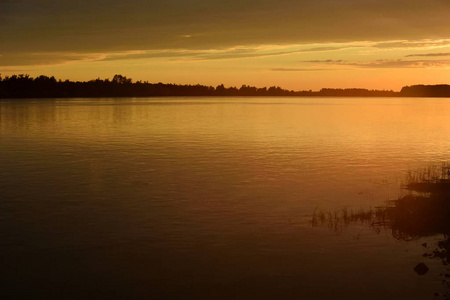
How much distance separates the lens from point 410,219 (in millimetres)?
24078

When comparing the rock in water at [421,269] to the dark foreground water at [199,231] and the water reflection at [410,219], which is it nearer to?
the water reflection at [410,219]

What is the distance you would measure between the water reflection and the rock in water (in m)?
0.06

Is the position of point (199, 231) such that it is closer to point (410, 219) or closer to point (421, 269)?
point (421, 269)

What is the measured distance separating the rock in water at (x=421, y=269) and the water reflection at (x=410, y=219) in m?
0.06

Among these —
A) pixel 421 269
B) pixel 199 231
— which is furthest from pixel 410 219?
pixel 199 231

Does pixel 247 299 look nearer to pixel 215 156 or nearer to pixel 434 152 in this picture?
pixel 215 156

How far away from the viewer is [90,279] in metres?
17.6

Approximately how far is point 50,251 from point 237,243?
25.8 ft

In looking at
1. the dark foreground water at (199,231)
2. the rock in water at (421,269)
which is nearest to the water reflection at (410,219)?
the rock in water at (421,269)

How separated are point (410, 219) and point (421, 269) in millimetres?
6213

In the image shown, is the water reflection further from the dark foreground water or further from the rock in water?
the dark foreground water

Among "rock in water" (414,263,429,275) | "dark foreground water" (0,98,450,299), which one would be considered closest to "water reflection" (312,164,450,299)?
Answer: "rock in water" (414,263,429,275)

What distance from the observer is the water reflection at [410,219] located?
69.7 ft

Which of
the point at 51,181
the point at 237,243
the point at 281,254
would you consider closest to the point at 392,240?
the point at 281,254
